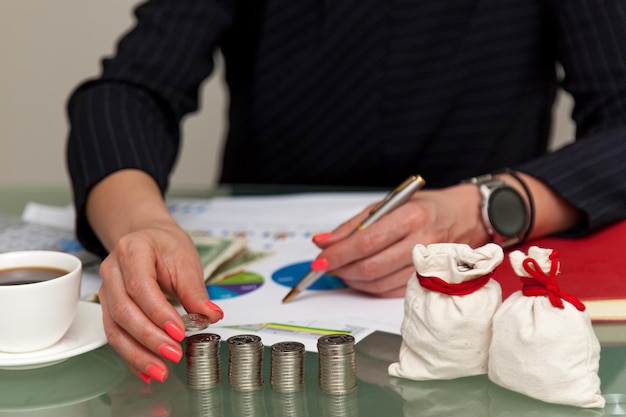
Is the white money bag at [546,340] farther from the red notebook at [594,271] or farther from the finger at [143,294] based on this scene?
the finger at [143,294]

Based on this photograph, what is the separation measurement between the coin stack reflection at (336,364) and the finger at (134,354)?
Result: 0.14 metres

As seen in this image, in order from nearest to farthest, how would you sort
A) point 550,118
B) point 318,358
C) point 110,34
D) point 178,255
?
1. point 318,358
2. point 178,255
3. point 550,118
4. point 110,34

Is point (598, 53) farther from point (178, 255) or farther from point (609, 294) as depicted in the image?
point (178, 255)

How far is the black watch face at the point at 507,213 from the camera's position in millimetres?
1033

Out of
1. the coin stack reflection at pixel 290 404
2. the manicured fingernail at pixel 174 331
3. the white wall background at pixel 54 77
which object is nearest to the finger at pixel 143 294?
the manicured fingernail at pixel 174 331

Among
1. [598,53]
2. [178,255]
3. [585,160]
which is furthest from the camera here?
[598,53]

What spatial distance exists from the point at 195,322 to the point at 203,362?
6cm

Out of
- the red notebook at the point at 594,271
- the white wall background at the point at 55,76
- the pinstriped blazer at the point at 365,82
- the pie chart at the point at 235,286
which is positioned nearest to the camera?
the red notebook at the point at 594,271

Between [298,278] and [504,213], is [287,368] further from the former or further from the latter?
[504,213]

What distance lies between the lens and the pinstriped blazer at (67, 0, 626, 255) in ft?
4.11

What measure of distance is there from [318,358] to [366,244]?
22cm

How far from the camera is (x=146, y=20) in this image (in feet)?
4.54

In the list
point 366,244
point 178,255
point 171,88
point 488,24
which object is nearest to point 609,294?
point 366,244

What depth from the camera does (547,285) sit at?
649 millimetres
